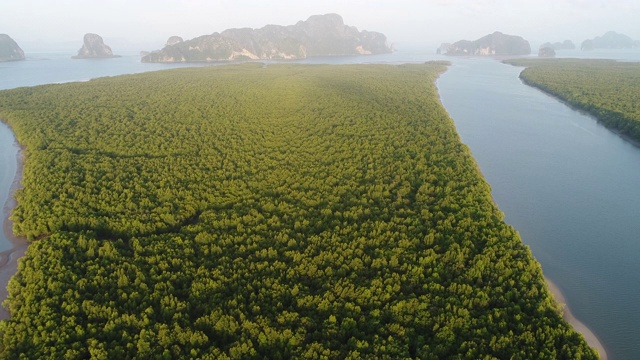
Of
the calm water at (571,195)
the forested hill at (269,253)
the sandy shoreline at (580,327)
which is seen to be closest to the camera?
the forested hill at (269,253)

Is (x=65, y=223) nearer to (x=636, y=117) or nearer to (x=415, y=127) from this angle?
(x=415, y=127)

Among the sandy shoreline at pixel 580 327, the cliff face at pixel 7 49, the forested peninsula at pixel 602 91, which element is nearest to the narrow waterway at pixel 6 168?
the sandy shoreline at pixel 580 327

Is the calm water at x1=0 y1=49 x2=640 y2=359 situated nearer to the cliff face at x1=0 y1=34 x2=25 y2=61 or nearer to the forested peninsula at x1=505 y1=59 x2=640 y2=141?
the forested peninsula at x1=505 y1=59 x2=640 y2=141

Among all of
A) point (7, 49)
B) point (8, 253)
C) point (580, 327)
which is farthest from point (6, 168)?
point (7, 49)

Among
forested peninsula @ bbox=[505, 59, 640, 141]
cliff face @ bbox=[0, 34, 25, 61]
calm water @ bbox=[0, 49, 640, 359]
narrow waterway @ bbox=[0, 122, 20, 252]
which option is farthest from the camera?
cliff face @ bbox=[0, 34, 25, 61]

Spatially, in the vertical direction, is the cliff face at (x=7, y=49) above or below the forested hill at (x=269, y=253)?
above

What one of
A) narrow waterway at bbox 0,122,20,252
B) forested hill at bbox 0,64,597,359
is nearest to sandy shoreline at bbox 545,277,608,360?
forested hill at bbox 0,64,597,359

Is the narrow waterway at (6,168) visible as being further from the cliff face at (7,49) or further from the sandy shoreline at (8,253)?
the cliff face at (7,49)

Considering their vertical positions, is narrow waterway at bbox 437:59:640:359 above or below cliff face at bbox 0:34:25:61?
below
